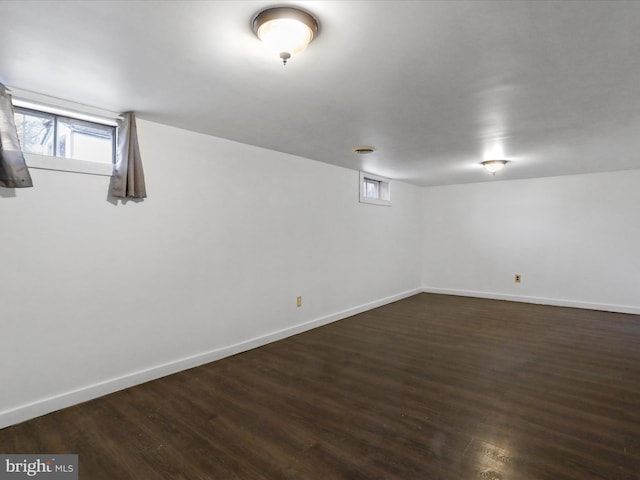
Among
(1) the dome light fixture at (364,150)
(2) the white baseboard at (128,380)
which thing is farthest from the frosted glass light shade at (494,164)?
(2) the white baseboard at (128,380)

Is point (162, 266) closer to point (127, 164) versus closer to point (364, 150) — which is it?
point (127, 164)

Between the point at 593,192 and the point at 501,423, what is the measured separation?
489 cm

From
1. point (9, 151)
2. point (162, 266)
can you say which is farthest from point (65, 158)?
point (162, 266)

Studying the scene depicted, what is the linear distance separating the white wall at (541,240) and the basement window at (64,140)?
19.4ft

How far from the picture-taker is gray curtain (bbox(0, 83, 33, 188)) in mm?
2102

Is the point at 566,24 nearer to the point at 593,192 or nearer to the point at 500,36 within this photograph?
the point at 500,36

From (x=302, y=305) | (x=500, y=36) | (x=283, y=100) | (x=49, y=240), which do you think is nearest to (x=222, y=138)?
(x=283, y=100)

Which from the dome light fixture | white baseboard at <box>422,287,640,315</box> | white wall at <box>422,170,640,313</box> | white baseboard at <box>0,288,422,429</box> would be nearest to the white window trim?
white baseboard at <box>0,288,422,429</box>

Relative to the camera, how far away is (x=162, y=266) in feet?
9.71

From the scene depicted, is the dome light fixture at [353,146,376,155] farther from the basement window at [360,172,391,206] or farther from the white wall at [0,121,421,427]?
A: the basement window at [360,172,391,206]

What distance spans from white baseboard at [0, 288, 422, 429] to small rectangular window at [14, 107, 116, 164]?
1.77 m

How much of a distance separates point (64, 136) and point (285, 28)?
2.08 m

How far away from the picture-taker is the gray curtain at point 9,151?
6.89ft

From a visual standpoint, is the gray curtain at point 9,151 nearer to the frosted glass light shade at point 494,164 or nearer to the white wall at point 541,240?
the frosted glass light shade at point 494,164
